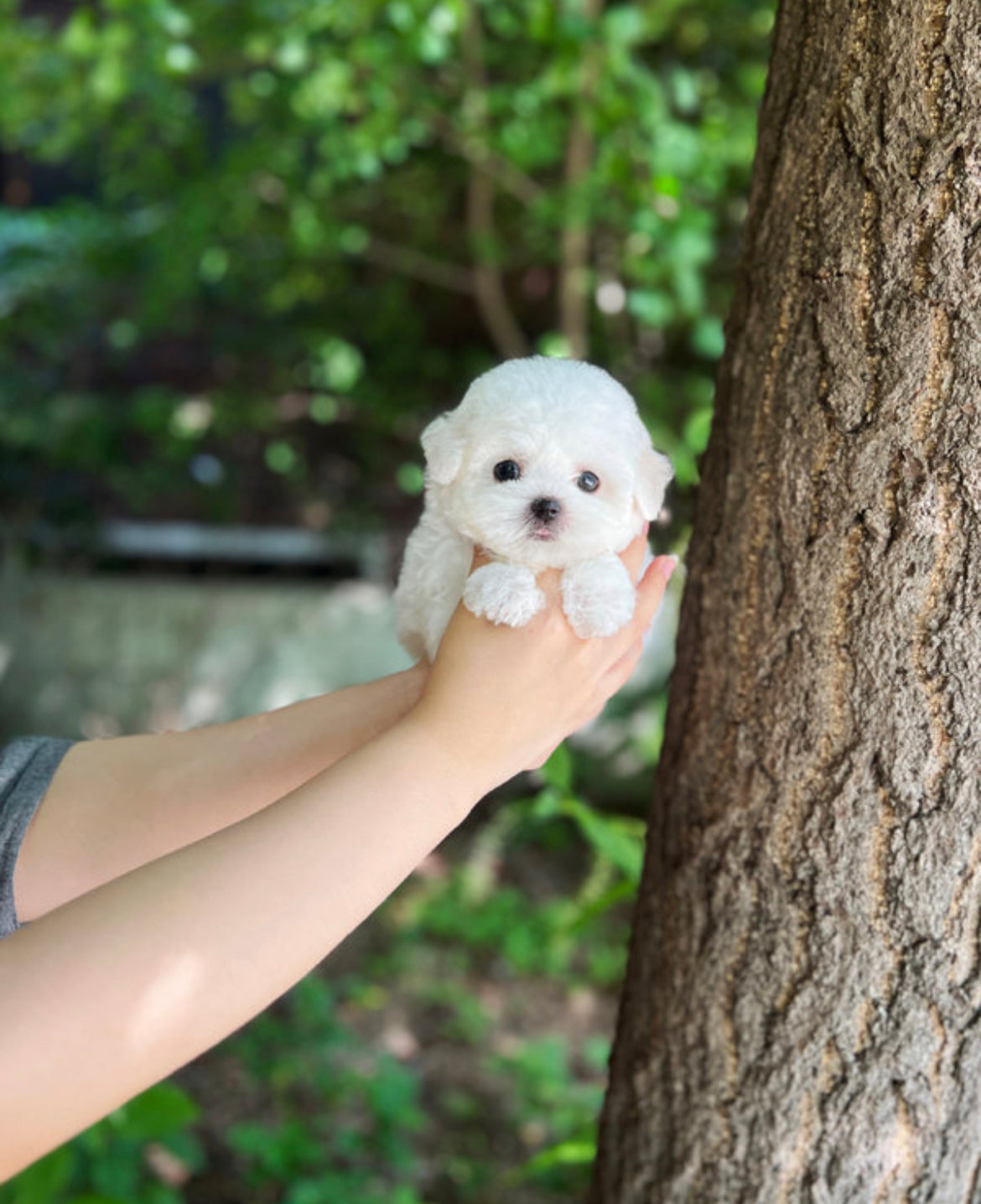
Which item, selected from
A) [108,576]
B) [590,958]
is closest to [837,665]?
[590,958]

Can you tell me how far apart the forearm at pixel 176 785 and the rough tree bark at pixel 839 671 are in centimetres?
32

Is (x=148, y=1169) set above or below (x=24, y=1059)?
below

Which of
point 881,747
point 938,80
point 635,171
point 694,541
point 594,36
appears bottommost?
point 881,747

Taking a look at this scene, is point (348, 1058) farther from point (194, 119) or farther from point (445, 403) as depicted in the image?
point (194, 119)

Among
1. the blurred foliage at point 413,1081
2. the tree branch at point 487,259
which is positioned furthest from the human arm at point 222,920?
the tree branch at point 487,259

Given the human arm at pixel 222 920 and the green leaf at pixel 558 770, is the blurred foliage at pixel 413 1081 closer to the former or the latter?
the green leaf at pixel 558 770

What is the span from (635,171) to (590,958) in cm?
216

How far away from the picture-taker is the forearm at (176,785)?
34.2 inches

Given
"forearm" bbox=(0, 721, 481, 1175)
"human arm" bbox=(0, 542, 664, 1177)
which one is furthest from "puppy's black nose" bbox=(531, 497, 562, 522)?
"forearm" bbox=(0, 721, 481, 1175)

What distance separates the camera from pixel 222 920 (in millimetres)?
626

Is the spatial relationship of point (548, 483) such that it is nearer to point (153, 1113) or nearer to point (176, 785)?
point (176, 785)

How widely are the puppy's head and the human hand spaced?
0.04 meters

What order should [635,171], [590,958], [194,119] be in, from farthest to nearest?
[194,119]
[590,958]
[635,171]

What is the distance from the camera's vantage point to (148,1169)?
82.4 inches
